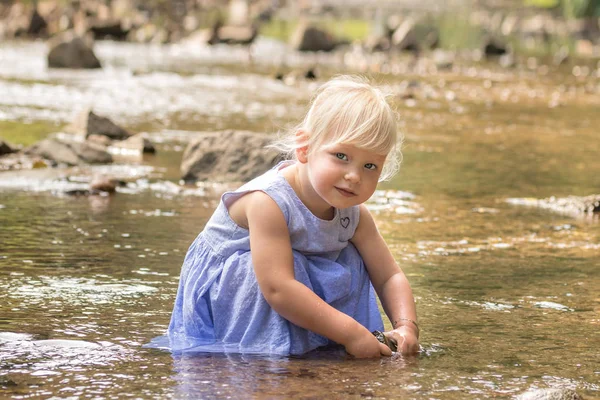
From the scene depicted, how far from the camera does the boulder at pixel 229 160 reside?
26.1 feet

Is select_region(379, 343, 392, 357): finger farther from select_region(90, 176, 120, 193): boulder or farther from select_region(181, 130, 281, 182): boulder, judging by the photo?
select_region(181, 130, 281, 182): boulder

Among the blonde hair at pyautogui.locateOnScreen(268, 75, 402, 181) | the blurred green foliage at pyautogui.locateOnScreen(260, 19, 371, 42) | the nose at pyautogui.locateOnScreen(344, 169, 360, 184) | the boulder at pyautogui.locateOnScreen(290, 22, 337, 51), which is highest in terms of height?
the blurred green foliage at pyautogui.locateOnScreen(260, 19, 371, 42)

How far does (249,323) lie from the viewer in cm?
387

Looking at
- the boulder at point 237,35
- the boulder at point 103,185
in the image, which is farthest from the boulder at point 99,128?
the boulder at point 237,35

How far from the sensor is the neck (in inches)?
153

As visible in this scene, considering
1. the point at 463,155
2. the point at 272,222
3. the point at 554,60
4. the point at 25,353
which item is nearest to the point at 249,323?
the point at 272,222

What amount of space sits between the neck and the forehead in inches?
7.1

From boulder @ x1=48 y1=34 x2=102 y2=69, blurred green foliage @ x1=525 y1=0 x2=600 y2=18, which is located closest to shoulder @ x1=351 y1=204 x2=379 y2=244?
boulder @ x1=48 y1=34 x2=102 y2=69

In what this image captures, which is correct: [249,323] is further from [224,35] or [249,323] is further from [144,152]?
[224,35]

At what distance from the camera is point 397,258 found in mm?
5660

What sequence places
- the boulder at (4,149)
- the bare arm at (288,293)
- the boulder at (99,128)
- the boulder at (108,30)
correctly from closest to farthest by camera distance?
the bare arm at (288,293)
the boulder at (4,149)
the boulder at (99,128)
the boulder at (108,30)

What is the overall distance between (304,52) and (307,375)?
25606mm

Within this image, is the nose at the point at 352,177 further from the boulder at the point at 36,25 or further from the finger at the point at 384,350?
the boulder at the point at 36,25

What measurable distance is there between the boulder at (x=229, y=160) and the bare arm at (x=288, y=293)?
13.7 feet
